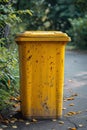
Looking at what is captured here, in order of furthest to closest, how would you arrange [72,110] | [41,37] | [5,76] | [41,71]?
[72,110]
[5,76]
[41,71]
[41,37]

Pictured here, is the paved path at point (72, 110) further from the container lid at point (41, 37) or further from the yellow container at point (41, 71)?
the container lid at point (41, 37)

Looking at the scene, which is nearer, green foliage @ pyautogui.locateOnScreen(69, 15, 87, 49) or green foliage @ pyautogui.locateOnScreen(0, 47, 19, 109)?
green foliage @ pyautogui.locateOnScreen(0, 47, 19, 109)

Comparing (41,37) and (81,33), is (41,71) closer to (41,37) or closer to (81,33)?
(41,37)

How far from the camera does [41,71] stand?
258 inches

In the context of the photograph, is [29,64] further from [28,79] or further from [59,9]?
[59,9]

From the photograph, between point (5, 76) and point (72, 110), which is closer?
point (5, 76)

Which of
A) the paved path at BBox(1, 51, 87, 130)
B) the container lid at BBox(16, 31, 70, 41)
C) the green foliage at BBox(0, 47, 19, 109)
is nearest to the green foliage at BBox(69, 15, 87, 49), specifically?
the paved path at BBox(1, 51, 87, 130)

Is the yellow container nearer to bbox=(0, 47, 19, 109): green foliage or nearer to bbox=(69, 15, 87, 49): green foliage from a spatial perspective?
bbox=(0, 47, 19, 109): green foliage

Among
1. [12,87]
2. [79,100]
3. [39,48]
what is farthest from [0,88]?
[79,100]

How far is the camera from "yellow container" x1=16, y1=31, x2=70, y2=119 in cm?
646

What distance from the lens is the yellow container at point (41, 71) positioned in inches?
254

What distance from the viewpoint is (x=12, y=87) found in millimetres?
7812

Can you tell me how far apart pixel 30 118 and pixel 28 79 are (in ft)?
2.16

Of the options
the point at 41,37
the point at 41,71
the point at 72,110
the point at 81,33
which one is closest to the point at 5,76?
the point at 41,71
